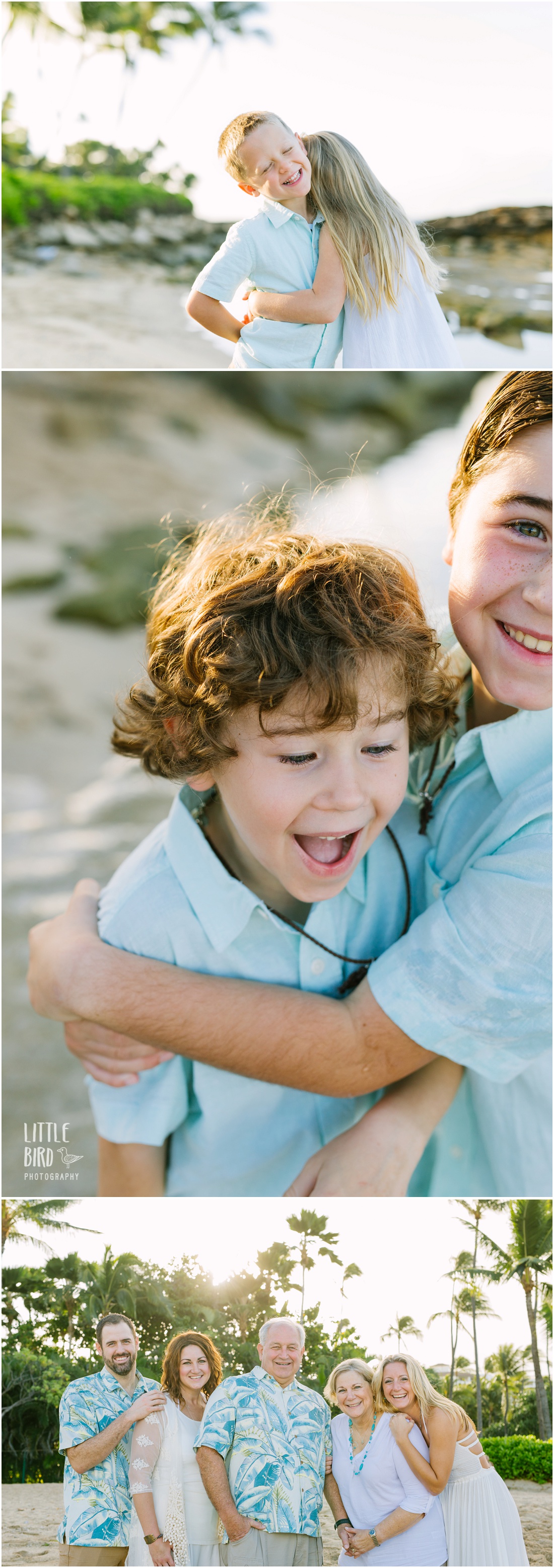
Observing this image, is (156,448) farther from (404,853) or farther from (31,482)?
(404,853)

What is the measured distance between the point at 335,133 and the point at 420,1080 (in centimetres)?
168

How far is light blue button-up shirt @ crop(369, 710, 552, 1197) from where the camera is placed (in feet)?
5.40

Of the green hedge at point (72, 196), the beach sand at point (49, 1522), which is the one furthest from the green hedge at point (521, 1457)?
the green hedge at point (72, 196)

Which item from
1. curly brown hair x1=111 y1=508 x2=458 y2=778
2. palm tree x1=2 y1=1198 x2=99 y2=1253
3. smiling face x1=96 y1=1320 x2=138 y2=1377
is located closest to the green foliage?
curly brown hair x1=111 y1=508 x2=458 y2=778

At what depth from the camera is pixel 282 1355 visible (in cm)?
179

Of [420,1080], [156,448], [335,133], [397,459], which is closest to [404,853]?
[420,1080]

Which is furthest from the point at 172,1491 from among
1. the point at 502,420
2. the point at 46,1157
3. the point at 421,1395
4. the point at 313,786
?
the point at 502,420

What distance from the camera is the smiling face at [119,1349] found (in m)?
1.81

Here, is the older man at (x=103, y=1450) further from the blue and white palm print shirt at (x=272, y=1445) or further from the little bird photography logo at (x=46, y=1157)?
the little bird photography logo at (x=46, y=1157)

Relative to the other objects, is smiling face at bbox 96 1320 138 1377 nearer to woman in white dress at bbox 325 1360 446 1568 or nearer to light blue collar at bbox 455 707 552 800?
woman in white dress at bbox 325 1360 446 1568

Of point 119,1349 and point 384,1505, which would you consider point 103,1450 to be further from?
point 384,1505

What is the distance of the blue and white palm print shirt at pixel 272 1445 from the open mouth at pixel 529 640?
4.42 feet

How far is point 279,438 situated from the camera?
211 centimetres

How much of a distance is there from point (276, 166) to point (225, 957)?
137cm
